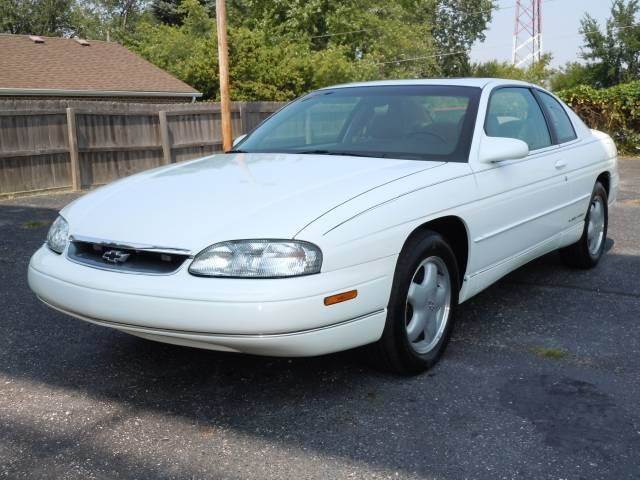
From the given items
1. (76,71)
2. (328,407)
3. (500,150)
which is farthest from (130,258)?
(76,71)

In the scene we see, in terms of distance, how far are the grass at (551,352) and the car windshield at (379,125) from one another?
1128mm

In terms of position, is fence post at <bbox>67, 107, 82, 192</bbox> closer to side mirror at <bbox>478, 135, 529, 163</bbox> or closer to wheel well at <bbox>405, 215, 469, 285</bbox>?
side mirror at <bbox>478, 135, 529, 163</bbox>

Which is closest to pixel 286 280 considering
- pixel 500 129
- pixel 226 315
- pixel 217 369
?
pixel 226 315

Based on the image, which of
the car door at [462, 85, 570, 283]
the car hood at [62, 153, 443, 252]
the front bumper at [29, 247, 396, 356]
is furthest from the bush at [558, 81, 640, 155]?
the front bumper at [29, 247, 396, 356]

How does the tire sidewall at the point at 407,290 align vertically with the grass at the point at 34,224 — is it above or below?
above

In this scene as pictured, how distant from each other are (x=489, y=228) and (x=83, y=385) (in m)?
2.30

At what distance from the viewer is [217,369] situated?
379 centimetres

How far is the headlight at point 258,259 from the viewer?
116 inches

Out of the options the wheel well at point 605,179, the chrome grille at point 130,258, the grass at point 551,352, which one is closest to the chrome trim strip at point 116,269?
the chrome grille at point 130,258

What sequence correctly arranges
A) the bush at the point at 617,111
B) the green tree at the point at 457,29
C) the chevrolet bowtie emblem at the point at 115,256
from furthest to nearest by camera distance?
the green tree at the point at 457,29 < the bush at the point at 617,111 < the chevrolet bowtie emblem at the point at 115,256

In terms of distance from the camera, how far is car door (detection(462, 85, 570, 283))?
13.1 ft

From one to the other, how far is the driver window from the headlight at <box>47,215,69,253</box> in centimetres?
240

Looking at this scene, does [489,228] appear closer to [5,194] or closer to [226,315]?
[226,315]

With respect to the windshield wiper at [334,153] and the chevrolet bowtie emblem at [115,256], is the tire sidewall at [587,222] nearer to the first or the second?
the windshield wiper at [334,153]
